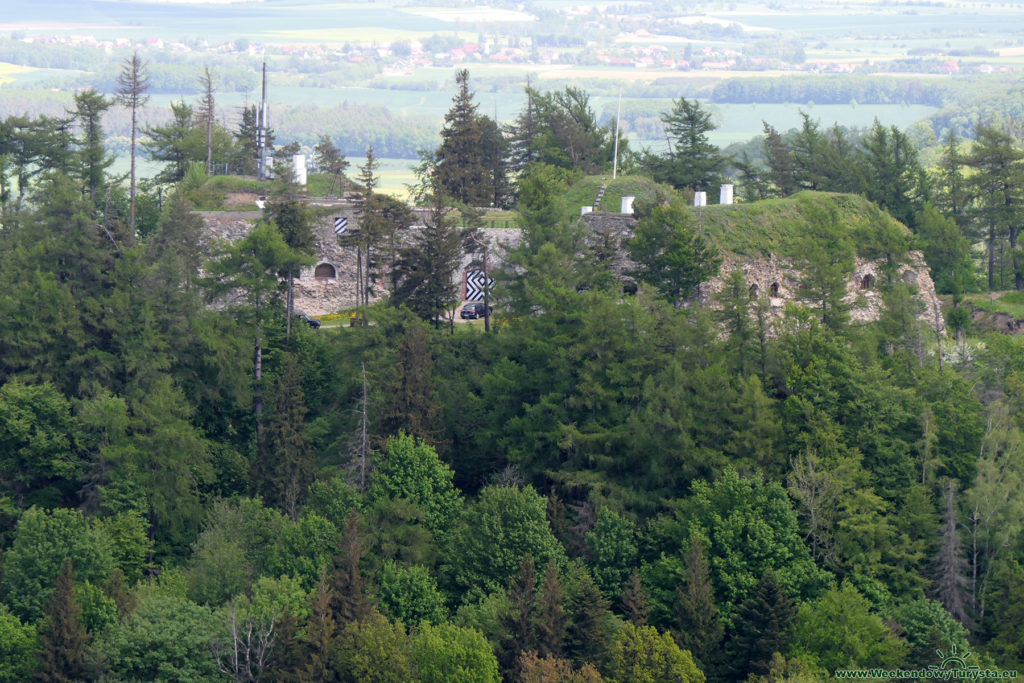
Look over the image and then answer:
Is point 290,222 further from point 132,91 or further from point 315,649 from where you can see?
point 315,649

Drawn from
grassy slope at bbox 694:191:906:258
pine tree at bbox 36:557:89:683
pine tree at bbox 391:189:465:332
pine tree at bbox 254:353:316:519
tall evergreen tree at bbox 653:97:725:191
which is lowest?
pine tree at bbox 36:557:89:683

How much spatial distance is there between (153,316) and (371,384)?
8.39 meters

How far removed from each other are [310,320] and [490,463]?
40.2 ft

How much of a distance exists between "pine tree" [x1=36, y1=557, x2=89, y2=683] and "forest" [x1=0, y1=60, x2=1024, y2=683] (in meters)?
0.10

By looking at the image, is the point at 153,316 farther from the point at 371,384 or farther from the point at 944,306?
the point at 944,306

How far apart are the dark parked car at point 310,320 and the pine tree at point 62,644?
16.5 metres

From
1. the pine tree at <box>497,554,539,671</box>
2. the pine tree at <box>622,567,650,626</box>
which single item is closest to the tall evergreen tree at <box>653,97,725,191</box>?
the pine tree at <box>622,567,650,626</box>

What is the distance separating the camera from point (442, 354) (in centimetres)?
4825

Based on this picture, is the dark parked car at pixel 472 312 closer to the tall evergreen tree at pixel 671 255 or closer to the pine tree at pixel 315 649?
the tall evergreen tree at pixel 671 255

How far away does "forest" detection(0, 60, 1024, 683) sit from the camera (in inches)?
1510

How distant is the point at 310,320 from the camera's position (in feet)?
182

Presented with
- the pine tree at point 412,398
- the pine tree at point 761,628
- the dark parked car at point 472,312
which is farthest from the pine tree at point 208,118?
the pine tree at point 761,628

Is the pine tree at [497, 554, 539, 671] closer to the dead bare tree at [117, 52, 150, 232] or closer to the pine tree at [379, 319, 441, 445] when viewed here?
the pine tree at [379, 319, 441, 445]

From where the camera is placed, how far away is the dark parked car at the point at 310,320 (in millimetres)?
52481
